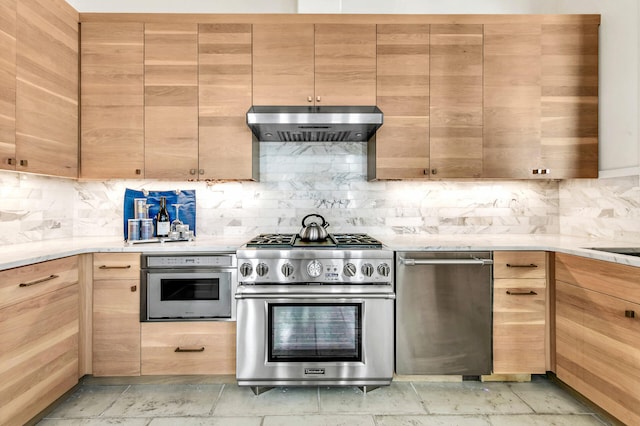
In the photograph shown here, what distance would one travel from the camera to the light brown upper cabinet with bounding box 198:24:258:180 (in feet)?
8.54

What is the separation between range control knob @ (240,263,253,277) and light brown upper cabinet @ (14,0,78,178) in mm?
1393

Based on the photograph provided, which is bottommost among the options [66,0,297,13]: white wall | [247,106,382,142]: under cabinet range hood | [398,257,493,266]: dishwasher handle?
[398,257,493,266]: dishwasher handle

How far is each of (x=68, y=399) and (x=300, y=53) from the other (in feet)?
8.85

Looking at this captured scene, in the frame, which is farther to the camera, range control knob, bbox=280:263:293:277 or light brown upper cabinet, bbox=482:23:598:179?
light brown upper cabinet, bbox=482:23:598:179

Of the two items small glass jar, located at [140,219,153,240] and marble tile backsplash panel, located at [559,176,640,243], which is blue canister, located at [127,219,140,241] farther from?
marble tile backsplash panel, located at [559,176,640,243]

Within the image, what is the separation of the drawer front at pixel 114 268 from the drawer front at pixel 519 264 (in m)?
2.31

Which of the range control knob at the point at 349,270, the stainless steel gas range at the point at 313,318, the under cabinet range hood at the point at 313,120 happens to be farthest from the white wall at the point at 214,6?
the range control knob at the point at 349,270

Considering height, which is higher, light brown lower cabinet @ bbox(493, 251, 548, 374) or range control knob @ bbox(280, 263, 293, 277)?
range control knob @ bbox(280, 263, 293, 277)

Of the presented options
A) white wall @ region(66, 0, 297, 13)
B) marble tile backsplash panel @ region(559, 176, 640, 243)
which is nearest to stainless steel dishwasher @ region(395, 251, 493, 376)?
marble tile backsplash panel @ region(559, 176, 640, 243)

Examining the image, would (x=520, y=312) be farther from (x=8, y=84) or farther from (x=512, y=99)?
(x=8, y=84)

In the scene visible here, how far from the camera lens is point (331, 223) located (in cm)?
300

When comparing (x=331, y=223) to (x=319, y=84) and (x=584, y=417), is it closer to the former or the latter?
(x=319, y=84)

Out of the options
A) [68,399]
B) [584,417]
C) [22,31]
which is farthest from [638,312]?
[22,31]

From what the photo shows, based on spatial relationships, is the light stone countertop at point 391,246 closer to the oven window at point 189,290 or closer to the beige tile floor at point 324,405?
the oven window at point 189,290
